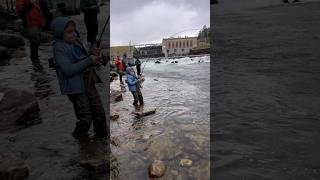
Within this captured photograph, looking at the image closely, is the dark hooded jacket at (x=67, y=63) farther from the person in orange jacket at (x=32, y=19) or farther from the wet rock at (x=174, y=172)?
the person in orange jacket at (x=32, y=19)

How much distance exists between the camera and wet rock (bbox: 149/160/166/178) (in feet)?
17.8

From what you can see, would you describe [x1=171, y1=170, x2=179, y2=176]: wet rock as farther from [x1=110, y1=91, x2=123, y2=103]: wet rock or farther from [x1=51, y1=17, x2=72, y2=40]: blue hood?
[x1=110, y1=91, x2=123, y2=103]: wet rock

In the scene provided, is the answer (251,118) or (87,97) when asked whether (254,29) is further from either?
(87,97)

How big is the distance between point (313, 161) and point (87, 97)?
3.12m

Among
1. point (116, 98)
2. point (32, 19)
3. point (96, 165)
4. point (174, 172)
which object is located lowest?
point (174, 172)

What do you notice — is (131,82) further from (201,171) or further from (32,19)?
(201,171)

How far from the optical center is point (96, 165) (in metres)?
5.43

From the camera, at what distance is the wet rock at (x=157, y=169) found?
17.8 ft

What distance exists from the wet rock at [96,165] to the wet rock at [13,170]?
2.26 ft

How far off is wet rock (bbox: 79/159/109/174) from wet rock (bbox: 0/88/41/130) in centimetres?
224

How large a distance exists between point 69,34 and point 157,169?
2061 mm

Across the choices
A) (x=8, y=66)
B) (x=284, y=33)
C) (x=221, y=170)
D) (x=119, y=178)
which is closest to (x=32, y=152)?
(x=119, y=178)

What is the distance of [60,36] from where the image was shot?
18.8 feet

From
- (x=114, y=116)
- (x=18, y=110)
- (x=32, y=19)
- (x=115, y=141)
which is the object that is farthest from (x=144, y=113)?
(x=32, y=19)
